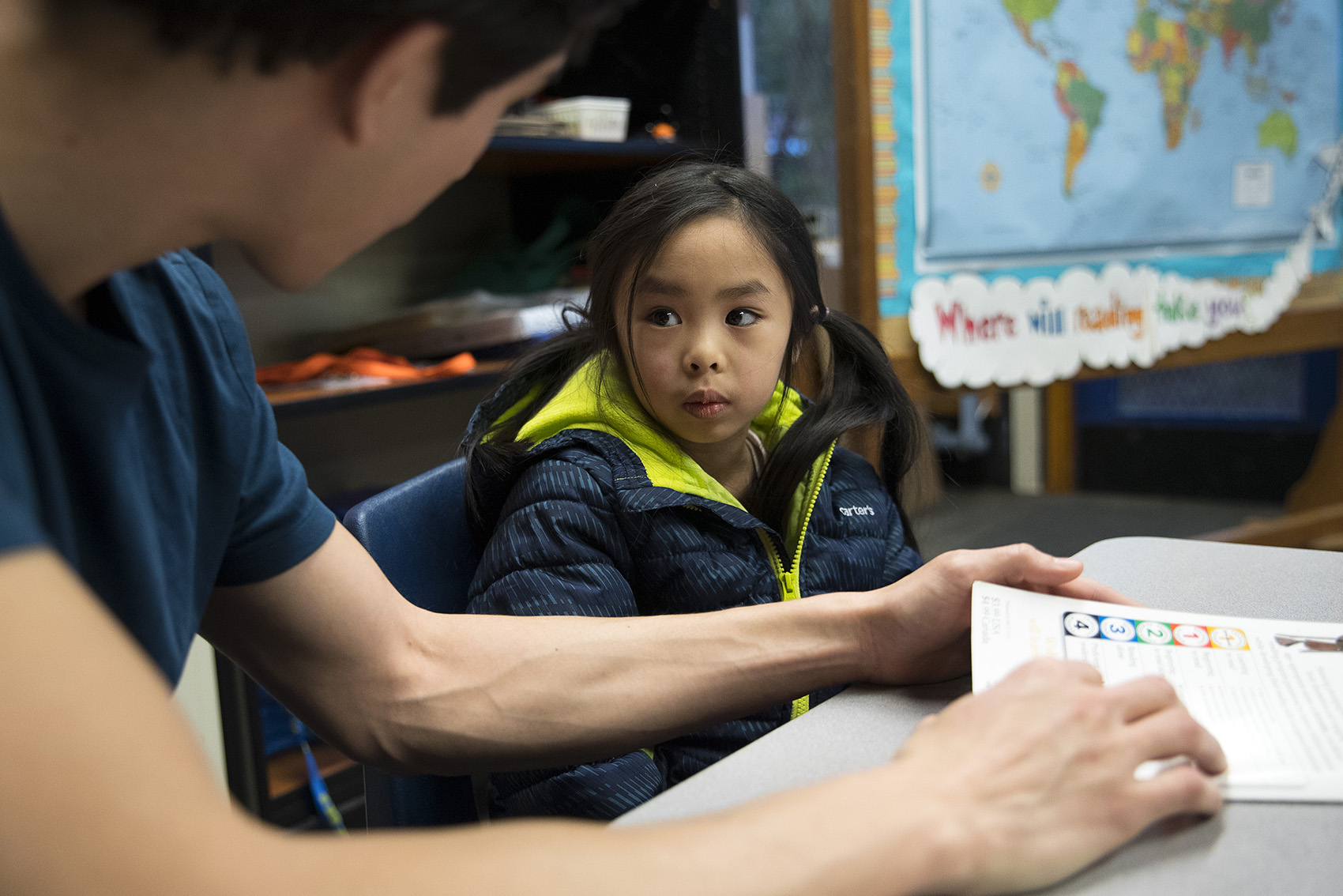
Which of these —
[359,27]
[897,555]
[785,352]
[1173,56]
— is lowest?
[897,555]

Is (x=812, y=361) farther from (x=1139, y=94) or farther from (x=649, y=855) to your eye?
(x=1139, y=94)

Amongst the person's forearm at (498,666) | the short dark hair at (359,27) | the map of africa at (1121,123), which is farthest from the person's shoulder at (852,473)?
the short dark hair at (359,27)

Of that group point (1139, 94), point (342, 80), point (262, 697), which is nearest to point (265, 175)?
point (342, 80)

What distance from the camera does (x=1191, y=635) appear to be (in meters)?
0.68

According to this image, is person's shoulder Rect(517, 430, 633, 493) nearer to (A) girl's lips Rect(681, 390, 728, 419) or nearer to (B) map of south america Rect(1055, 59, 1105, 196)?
(A) girl's lips Rect(681, 390, 728, 419)

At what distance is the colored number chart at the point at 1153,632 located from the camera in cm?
67

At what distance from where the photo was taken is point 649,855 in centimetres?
37

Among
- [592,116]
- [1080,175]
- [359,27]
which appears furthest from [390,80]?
[1080,175]

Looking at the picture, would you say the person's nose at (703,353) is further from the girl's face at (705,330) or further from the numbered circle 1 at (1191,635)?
the numbered circle 1 at (1191,635)

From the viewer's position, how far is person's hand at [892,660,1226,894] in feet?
1.42

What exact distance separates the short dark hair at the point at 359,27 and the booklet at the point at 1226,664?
39cm

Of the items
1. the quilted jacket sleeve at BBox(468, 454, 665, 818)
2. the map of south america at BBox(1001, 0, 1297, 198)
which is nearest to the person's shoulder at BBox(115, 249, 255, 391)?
the quilted jacket sleeve at BBox(468, 454, 665, 818)

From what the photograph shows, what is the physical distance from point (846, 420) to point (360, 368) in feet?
2.84

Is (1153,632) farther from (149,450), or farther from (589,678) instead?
(149,450)
